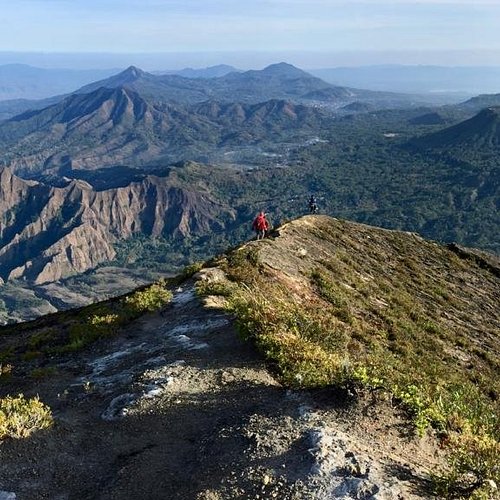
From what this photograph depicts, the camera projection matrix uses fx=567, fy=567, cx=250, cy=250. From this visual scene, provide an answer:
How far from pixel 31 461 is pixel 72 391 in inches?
158

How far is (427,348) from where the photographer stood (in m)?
23.5

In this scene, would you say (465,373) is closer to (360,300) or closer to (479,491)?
(360,300)

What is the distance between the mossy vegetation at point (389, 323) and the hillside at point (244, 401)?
0.24ft

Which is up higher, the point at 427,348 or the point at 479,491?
the point at 479,491

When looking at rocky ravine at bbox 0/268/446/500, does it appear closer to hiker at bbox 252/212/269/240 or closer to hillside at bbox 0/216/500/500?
hillside at bbox 0/216/500/500

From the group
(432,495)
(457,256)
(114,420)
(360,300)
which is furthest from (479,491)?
(457,256)

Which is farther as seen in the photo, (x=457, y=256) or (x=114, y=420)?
(x=457, y=256)

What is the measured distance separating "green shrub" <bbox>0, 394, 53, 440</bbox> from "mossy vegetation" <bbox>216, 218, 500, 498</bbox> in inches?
195

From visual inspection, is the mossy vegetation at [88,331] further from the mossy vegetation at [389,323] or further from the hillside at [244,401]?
the mossy vegetation at [389,323]

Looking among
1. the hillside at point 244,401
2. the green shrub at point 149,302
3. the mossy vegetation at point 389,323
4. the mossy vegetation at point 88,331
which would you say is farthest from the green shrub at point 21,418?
the green shrub at point 149,302

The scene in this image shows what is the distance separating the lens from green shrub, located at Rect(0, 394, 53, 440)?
10.7 metres

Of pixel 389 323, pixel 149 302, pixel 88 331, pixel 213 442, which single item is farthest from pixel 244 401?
pixel 389 323

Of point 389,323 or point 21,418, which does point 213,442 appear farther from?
point 389,323

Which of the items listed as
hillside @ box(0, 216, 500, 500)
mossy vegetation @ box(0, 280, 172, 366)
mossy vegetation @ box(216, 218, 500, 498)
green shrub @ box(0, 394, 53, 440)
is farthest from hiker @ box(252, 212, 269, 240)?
green shrub @ box(0, 394, 53, 440)
